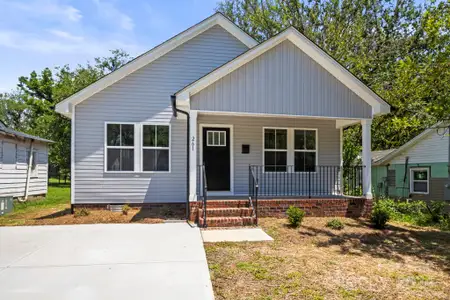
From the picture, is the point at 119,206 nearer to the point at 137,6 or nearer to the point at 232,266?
the point at 232,266

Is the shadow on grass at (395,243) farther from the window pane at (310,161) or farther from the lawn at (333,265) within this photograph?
the window pane at (310,161)

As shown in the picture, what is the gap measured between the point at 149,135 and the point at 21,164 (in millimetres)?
7919

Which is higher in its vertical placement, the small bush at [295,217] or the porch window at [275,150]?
the porch window at [275,150]

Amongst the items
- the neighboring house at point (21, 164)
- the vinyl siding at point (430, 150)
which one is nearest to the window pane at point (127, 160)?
the neighboring house at point (21, 164)

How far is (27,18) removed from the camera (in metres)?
9.40

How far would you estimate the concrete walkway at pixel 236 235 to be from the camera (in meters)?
5.82

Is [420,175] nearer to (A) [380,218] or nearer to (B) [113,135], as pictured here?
(A) [380,218]

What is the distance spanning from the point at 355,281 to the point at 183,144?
6.29 m

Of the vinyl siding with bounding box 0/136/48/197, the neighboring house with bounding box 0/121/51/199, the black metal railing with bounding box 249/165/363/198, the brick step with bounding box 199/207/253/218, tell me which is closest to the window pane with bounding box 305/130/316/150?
the black metal railing with bounding box 249/165/363/198

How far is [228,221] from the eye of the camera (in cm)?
695

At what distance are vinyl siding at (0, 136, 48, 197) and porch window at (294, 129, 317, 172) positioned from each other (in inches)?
443

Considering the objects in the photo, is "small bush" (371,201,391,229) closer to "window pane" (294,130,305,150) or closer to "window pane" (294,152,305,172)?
"window pane" (294,152,305,172)

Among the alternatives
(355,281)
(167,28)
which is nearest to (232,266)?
(355,281)

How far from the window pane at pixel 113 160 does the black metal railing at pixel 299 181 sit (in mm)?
3985
